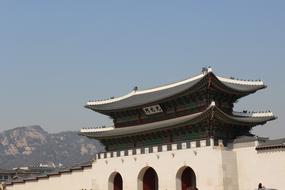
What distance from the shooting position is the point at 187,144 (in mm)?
41562

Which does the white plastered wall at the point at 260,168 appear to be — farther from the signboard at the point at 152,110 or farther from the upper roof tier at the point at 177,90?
the signboard at the point at 152,110

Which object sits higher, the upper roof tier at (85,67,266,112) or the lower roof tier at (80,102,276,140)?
the upper roof tier at (85,67,266,112)

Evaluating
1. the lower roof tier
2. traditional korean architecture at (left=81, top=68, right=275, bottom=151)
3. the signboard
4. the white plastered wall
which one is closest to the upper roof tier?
traditional korean architecture at (left=81, top=68, right=275, bottom=151)

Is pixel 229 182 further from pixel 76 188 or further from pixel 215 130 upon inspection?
pixel 76 188

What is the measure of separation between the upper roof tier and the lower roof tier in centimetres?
224

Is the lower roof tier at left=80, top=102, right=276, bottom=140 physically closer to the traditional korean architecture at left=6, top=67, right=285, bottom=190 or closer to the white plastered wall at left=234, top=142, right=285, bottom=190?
the traditional korean architecture at left=6, top=67, right=285, bottom=190

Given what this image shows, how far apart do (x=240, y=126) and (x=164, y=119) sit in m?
7.32

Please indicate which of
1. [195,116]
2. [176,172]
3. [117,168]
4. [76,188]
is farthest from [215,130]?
[76,188]

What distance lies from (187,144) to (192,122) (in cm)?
221

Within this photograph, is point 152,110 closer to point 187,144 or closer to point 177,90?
point 177,90

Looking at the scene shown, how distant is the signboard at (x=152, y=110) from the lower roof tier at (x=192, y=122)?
3.83 ft

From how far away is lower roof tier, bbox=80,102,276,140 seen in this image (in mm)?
39531

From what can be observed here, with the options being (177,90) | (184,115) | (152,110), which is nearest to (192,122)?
(184,115)

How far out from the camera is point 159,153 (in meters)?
44.0
